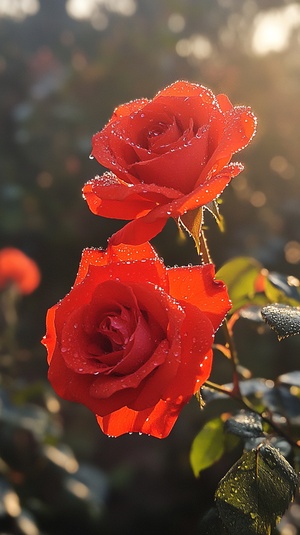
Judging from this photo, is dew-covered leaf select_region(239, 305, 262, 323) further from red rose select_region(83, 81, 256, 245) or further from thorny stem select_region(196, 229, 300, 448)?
red rose select_region(83, 81, 256, 245)

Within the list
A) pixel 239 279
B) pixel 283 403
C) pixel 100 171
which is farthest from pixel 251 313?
pixel 100 171

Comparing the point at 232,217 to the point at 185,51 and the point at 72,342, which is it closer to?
the point at 185,51

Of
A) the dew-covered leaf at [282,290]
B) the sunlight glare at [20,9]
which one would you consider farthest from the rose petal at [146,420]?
the sunlight glare at [20,9]

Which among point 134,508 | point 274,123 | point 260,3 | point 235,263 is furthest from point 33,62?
point 235,263

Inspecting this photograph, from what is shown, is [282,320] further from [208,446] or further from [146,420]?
[208,446]

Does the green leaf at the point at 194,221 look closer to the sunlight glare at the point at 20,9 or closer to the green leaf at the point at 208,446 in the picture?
the green leaf at the point at 208,446

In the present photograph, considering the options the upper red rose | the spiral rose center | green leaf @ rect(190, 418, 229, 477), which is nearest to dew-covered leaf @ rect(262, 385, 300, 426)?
green leaf @ rect(190, 418, 229, 477)
